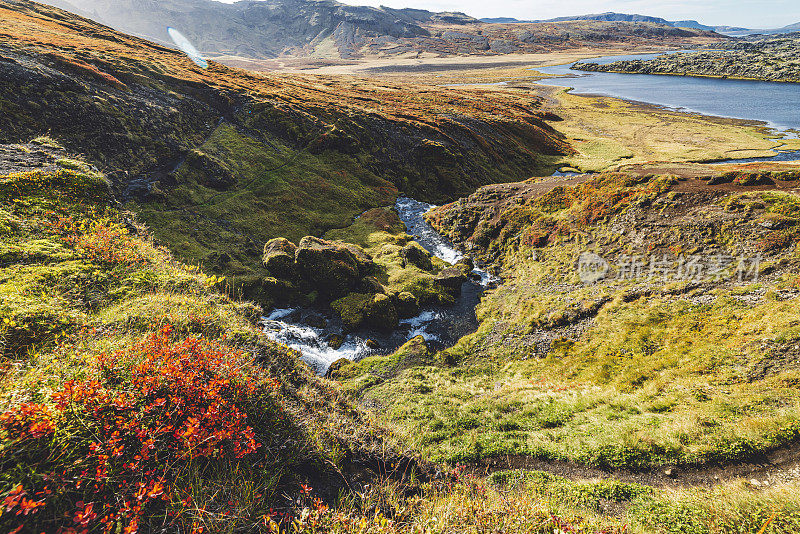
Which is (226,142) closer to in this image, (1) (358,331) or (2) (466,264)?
(1) (358,331)

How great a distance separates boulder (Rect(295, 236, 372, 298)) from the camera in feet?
103

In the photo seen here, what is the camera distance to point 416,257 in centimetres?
3812

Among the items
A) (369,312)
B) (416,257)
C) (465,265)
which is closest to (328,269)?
(369,312)

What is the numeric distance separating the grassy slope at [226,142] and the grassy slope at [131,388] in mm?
15272

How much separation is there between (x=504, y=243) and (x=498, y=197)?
36.6ft

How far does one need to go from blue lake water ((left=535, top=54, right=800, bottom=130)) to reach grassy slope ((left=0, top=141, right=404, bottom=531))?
14384cm

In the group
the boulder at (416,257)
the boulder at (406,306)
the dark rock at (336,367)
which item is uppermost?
the boulder at (416,257)

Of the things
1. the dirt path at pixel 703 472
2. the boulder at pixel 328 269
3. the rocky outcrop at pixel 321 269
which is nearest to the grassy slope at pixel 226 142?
the rocky outcrop at pixel 321 269

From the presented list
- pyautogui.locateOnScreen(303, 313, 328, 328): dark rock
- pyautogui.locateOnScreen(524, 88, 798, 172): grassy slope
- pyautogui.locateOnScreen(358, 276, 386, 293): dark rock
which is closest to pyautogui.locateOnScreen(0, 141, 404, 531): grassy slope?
pyautogui.locateOnScreen(303, 313, 328, 328): dark rock

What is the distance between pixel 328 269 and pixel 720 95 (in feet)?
692

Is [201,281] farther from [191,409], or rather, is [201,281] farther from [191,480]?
[191,480]

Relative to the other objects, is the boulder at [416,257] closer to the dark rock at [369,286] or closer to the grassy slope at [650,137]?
the dark rock at [369,286]

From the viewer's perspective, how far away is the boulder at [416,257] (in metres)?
37.7

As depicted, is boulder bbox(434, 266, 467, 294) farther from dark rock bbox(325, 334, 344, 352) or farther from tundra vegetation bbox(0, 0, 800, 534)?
dark rock bbox(325, 334, 344, 352)
